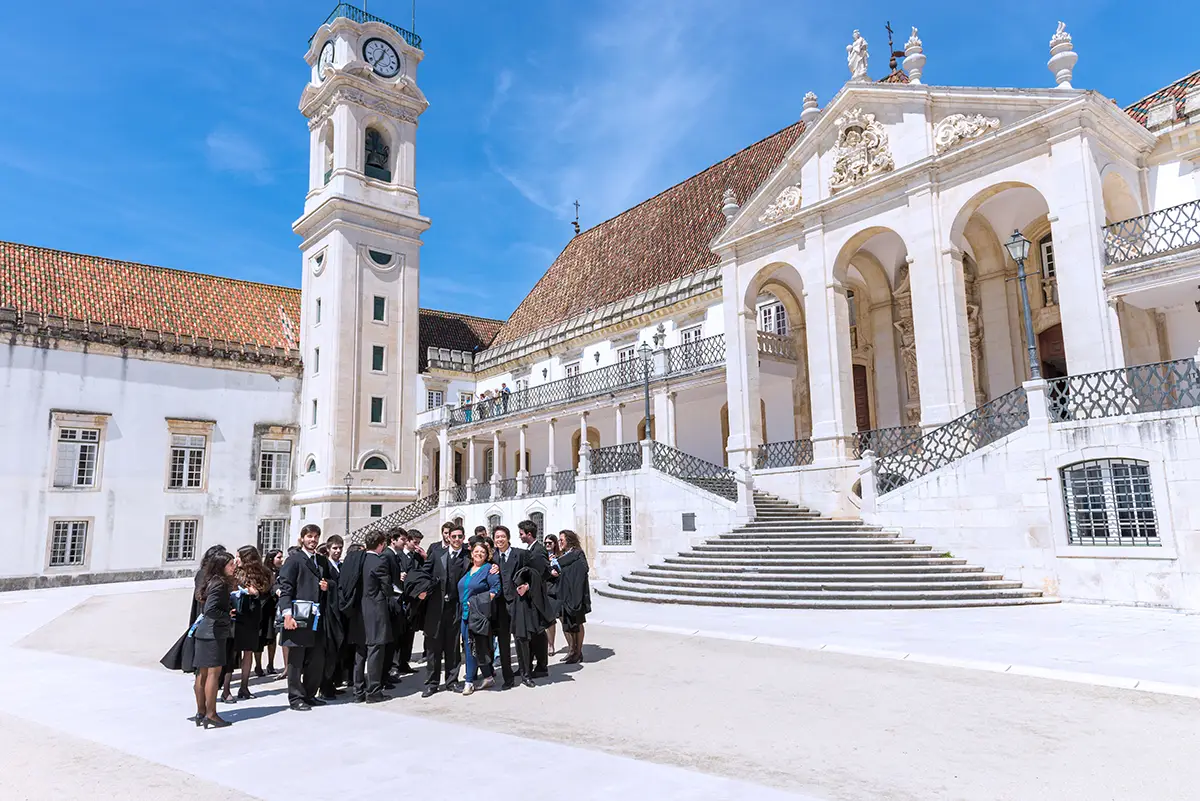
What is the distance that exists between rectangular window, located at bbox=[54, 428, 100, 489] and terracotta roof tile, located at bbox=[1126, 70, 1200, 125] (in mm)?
33845

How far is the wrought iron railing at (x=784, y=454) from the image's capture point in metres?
19.0

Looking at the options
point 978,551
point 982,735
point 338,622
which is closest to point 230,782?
point 338,622

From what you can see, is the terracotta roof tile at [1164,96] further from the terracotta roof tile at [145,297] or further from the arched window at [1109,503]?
the terracotta roof tile at [145,297]

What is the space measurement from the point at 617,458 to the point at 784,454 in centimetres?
461

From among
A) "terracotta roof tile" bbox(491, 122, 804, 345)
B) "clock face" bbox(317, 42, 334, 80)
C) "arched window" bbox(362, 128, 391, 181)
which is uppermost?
"clock face" bbox(317, 42, 334, 80)

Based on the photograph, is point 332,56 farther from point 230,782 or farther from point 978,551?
point 230,782

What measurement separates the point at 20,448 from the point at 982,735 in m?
31.4

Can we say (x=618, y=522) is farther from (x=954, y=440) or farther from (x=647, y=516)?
(x=954, y=440)

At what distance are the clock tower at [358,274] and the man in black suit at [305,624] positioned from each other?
24.8 meters

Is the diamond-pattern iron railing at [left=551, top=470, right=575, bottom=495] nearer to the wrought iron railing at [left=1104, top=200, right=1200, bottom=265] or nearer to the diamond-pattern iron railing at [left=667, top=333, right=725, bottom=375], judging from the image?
the diamond-pattern iron railing at [left=667, top=333, right=725, bottom=375]

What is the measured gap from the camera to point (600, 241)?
37.0 meters

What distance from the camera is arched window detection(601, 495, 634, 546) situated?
1995 cm

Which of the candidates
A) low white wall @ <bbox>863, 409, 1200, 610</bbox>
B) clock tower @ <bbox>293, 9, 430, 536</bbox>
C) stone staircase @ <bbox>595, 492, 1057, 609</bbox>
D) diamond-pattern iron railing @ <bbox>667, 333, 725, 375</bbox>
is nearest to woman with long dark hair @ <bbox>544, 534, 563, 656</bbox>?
stone staircase @ <bbox>595, 492, 1057, 609</bbox>

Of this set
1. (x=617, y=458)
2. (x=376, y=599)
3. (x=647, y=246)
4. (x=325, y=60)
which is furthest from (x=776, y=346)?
(x=325, y=60)
